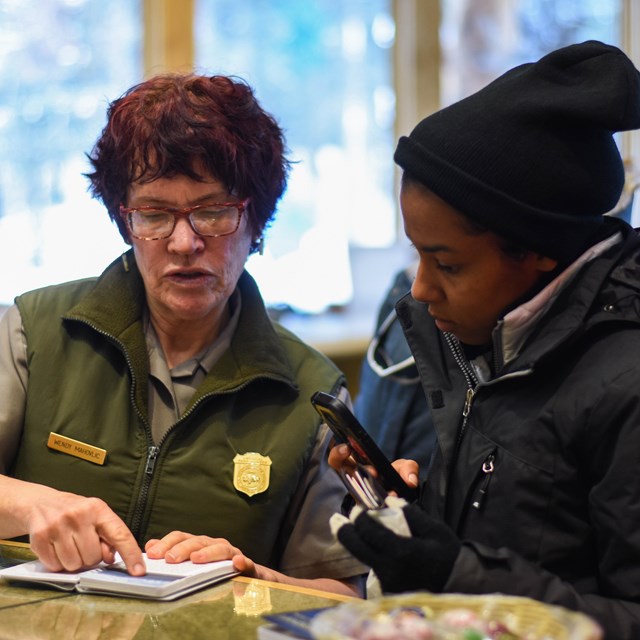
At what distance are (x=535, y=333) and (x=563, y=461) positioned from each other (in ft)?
0.65

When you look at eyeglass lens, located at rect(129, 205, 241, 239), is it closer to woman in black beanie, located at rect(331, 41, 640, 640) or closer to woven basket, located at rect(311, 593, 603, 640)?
woman in black beanie, located at rect(331, 41, 640, 640)

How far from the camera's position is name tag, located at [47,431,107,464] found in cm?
186

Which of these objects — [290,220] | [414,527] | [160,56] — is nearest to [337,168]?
[290,220]

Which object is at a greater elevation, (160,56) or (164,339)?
(160,56)

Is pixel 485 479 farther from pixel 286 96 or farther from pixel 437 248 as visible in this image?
pixel 286 96

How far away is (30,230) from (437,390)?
2.68 meters

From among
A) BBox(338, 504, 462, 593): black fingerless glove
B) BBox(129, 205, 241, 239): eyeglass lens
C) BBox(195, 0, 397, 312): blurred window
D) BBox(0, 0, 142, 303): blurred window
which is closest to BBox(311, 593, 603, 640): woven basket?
BBox(338, 504, 462, 593): black fingerless glove

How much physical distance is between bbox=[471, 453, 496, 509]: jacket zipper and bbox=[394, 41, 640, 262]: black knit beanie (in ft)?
0.98

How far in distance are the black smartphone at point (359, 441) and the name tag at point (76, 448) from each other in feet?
1.77

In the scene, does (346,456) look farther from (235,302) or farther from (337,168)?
(337,168)

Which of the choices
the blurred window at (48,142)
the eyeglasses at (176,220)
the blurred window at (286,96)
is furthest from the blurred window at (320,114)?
the eyeglasses at (176,220)

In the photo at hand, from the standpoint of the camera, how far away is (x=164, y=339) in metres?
2.04

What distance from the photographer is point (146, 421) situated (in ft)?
6.16

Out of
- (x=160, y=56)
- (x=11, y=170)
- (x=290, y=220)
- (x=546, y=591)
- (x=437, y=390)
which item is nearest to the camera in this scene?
(x=546, y=591)
